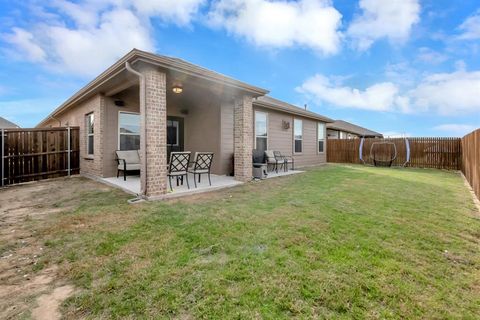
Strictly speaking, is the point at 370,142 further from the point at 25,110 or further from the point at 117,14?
the point at 25,110

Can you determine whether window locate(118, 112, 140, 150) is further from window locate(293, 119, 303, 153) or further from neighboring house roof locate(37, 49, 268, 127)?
window locate(293, 119, 303, 153)

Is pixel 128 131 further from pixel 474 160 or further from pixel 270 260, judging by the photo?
pixel 474 160

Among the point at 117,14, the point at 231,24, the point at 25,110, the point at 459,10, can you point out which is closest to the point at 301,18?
the point at 231,24

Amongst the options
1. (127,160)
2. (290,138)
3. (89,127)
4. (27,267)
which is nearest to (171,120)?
(127,160)

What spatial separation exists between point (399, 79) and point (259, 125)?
10.0 m

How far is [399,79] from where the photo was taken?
13.9m

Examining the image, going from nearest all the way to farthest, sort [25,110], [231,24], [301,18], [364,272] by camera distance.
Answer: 1. [364,272]
2. [301,18]
3. [231,24]
4. [25,110]

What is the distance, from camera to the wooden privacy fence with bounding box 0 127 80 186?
7711 mm

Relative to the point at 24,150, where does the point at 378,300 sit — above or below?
below

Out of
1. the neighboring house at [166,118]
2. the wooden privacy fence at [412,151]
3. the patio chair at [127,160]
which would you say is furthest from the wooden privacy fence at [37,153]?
the wooden privacy fence at [412,151]

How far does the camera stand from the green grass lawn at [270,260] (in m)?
1.78

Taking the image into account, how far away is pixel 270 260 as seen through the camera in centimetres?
244

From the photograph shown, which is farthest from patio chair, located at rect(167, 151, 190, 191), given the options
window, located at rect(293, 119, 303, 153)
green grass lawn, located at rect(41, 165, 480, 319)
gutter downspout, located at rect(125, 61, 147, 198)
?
window, located at rect(293, 119, 303, 153)

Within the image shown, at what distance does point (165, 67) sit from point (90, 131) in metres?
5.36
